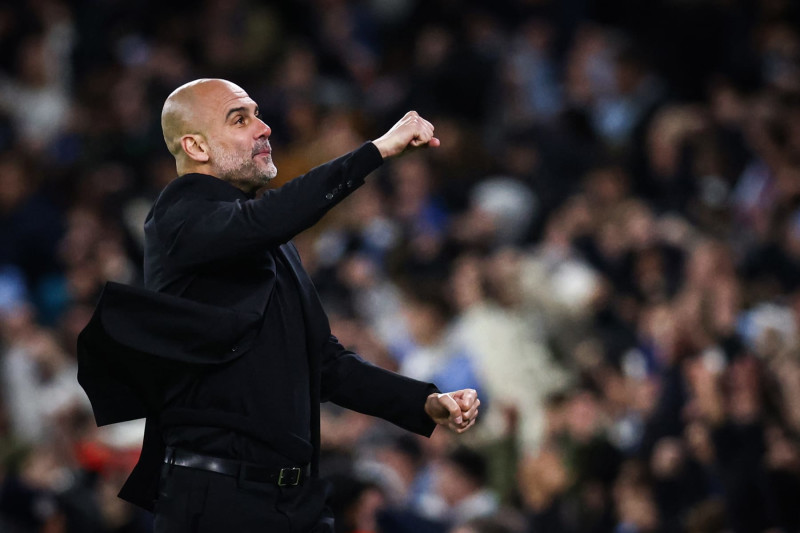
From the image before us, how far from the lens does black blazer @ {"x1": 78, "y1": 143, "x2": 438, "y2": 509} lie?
308cm

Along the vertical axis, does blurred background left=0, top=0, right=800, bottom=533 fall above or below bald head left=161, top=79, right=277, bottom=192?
above

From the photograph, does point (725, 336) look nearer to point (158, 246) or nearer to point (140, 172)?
point (158, 246)

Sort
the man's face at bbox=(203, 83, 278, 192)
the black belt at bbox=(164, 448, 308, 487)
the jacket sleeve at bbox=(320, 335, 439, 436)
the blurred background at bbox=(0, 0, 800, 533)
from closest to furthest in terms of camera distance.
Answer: the black belt at bbox=(164, 448, 308, 487)
the man's face at bbox=(203, 83, 278, 192)
the jacket sleeve at bbox=(320, 335, 439, 436)
the blurred background at bbox=(0, 0, 800, 533)

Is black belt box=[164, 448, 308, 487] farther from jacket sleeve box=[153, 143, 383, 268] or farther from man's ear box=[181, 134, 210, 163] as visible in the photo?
man's ear box=[181, 134, 210, 163]

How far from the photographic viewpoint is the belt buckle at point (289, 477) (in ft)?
10.5

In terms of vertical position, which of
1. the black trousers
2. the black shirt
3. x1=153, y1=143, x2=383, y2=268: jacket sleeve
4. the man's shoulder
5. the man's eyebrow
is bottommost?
the black trousers

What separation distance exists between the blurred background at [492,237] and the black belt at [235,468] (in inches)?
85.1

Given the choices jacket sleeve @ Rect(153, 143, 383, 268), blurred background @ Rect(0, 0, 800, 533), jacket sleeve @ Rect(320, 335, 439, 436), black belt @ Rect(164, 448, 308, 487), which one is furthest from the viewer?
blurred background @ Rect(0, 0, 800, 533)

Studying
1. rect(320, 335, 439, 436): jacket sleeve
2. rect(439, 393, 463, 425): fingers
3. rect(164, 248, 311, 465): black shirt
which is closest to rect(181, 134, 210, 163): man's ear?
rect(164, 248, 311, 465): black shirt

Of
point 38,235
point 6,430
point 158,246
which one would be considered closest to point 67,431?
point 6,430

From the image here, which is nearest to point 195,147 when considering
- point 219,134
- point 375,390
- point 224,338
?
point 219,134

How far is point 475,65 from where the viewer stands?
31.4 ft

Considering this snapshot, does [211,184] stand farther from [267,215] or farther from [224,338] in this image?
[224,338]

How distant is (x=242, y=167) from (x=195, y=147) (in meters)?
0.13
